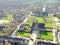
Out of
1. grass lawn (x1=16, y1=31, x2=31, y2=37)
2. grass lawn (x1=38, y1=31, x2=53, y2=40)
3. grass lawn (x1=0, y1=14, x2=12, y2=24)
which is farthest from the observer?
grass lawn (x1=0, y1=14, x2=12, y2=24)

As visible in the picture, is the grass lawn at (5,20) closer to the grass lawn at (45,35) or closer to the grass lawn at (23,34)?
the grass lawn at (23,34)

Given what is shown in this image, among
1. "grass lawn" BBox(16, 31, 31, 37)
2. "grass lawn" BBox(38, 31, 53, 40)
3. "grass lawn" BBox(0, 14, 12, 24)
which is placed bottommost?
"grass lawn" BBox(38, 31, 53, 40)

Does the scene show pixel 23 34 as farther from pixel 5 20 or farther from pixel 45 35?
pixel 5 20

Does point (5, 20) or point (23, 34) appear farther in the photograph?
point (5, 20)

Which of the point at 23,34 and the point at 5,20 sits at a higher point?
the point at 5,20

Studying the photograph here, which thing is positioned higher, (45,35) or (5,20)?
(5,20)

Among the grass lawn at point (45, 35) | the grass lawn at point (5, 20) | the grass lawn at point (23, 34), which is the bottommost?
the grass lawn at point (45, 35)

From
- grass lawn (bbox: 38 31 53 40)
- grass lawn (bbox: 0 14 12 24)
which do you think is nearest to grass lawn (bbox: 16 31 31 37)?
grass lawn (bbox: 38 31 53 40)

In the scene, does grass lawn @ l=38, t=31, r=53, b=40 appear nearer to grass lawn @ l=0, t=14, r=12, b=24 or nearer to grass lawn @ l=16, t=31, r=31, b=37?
grass lawn @ l=16, t=31, r=31, b=37

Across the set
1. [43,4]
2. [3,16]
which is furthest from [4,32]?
[43,4]

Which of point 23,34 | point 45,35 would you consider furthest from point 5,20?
point 45,35

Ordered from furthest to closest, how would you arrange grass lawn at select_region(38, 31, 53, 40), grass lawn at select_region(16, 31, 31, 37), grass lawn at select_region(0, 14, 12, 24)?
grass lawn at select_region(0, 14, 12, 24)
grass lawn at select_region(16, 31, 31, 37)
grass lawn at select_region(38, 31, 53, 40)

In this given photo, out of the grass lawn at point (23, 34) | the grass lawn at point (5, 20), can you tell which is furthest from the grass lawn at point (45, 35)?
the grass lawn at point (5, 20)

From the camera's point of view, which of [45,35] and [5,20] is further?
[5,20]
